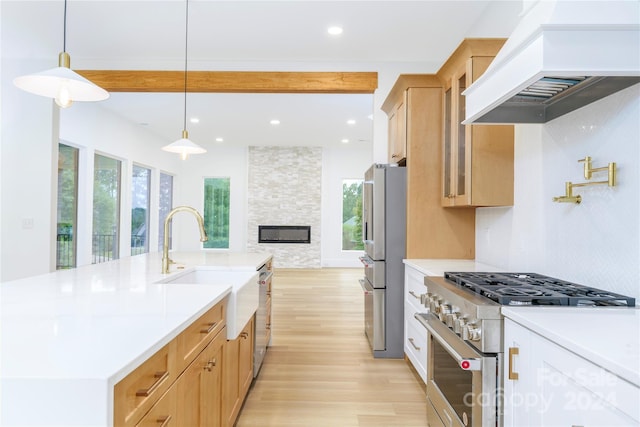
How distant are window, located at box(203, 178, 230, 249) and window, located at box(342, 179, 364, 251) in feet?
9.71

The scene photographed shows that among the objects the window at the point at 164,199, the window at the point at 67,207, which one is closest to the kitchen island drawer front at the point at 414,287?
the window at the point at 67,207

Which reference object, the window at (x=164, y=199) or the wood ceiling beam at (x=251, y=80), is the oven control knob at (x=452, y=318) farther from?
Answer: the window at (x=164, y=199)

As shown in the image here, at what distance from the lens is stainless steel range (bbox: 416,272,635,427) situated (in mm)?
1414

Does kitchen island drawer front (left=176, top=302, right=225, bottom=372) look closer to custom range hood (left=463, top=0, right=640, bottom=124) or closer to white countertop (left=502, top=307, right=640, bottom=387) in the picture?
white countertop (left=502, top=307, right=640, bottom=387)

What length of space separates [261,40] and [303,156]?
5.56m

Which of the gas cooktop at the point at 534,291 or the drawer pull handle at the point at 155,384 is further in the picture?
the gas cooktop at the point at 534,291

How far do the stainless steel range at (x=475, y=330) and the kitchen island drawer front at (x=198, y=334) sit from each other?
104 cm

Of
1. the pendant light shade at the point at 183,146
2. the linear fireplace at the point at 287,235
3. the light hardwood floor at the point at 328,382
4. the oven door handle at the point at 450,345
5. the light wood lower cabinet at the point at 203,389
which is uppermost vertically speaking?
the pendant light shade at the point at 183,146

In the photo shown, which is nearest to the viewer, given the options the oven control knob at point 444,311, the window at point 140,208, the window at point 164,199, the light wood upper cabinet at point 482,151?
the oven control knob at point 444,311

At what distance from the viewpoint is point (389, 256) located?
3250 millimetres

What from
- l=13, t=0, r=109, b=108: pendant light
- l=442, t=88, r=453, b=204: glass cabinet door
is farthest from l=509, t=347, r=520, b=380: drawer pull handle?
l=13, t=0, r=109, b=108: pendant light

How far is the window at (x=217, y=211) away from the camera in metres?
9.27

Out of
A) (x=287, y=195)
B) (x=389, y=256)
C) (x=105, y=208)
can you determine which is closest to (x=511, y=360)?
(x=389, y=256)

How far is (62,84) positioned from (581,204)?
2.55 meters
